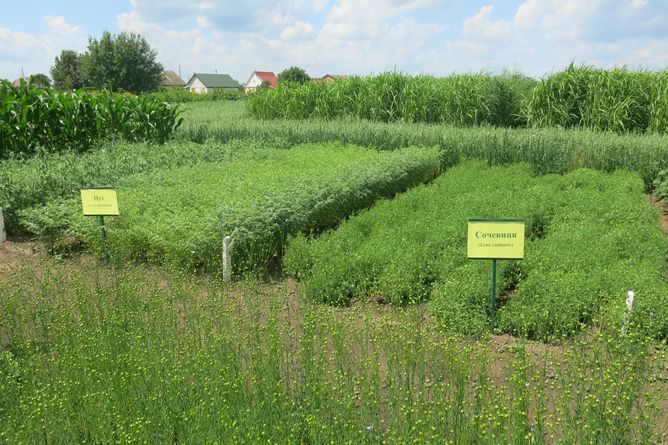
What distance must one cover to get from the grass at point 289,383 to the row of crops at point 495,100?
425 inches

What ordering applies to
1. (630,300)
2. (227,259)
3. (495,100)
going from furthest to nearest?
1. (495,100)
2. (227,259)
3. (630,300)

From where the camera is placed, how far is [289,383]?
4.27m

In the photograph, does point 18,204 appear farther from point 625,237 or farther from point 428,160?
point 625,237

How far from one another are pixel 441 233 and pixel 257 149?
6.55 m

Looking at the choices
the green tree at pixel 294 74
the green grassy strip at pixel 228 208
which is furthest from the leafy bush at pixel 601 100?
the green tree at pixel 294 74

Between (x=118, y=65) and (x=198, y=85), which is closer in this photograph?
(x=118, y=65)

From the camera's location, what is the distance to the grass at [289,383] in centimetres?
346

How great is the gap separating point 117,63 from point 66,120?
4791cm

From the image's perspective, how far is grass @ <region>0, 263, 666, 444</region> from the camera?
3465 millimetres

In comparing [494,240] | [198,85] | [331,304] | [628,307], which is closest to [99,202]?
[331,304]

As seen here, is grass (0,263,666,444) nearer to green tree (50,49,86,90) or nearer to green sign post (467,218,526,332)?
green sign post (467,218,526,332)

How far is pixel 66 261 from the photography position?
7461 millimetres

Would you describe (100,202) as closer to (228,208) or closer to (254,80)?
(228,208)

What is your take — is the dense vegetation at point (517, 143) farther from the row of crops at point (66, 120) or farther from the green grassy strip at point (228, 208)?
the green grassy strip at point (228, 208)
